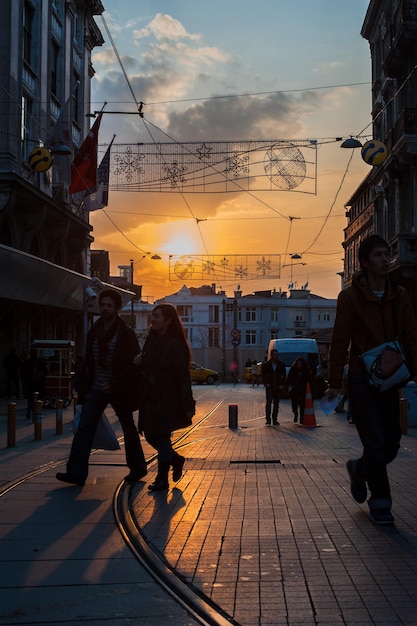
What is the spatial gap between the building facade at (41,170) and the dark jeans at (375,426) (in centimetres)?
1861

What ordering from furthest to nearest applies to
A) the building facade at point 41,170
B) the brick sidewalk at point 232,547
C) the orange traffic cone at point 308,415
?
the building facade at point 41,170 → the orange traffic cone at point 308,415 → the brick sidewalk at point 232,547

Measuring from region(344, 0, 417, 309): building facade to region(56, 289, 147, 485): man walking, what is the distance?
22694 mm

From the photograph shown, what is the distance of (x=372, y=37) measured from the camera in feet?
143

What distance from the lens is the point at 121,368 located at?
808cm

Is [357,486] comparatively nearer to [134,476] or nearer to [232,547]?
[232,547]

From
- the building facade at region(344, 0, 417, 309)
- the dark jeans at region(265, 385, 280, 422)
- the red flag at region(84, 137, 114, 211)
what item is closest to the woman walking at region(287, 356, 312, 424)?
the dark jeans at region(265, 385, 280, 422)

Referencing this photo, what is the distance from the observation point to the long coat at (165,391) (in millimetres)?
8055

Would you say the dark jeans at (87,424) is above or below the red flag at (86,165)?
below

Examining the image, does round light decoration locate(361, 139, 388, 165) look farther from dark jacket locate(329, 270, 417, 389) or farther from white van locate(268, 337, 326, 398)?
dark jacket locate(329, 270, 417, 389)

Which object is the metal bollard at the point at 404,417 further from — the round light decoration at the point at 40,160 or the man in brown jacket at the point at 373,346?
the round light decoration at the point at 40,160

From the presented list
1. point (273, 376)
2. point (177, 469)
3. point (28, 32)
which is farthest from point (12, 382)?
point (177, 469)

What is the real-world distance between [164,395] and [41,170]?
20.3m

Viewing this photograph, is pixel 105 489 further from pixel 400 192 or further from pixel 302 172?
pixel 400 192

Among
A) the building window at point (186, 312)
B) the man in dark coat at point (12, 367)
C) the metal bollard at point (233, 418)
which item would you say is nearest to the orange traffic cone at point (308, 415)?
the metal bollard at point (233, 418)
